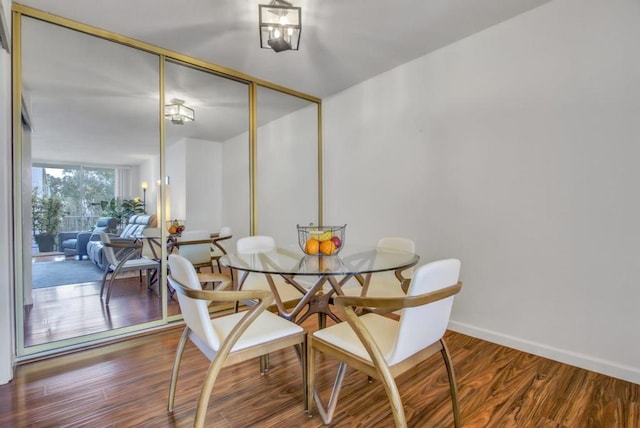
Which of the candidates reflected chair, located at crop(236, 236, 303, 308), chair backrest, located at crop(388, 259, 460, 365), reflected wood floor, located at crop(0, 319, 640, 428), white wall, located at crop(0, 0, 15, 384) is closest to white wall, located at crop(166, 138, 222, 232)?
reflected chair, located at crop(236, 236, 303, 308)

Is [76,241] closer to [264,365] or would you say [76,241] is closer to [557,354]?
[264,365]

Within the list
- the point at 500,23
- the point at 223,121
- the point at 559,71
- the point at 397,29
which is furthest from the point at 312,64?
the point at 559,71

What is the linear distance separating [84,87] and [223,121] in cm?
127

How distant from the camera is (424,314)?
4.15 feet

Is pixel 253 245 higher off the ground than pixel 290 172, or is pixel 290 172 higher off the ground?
pixel 290 172

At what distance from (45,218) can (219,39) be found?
6.66 ft

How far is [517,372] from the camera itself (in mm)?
2037

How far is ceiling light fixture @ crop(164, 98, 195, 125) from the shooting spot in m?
2.92

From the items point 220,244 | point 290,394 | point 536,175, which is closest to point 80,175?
point 220,244

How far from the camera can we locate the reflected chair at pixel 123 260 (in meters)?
2.69

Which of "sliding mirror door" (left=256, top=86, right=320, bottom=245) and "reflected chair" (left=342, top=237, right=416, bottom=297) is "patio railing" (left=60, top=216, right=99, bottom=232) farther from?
"reflected chair" (left=342, top=237, right=416, bottom=297)

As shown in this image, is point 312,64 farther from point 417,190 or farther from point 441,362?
point 441,362

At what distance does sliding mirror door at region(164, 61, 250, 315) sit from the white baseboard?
8.24 feet

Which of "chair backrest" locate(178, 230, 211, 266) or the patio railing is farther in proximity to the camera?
"chair backrest" locate(178, 230, 211, 266)
